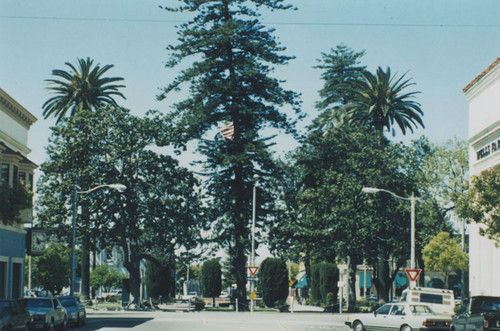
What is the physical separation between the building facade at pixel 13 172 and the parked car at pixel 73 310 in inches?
274

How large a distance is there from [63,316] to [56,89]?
4171 cm

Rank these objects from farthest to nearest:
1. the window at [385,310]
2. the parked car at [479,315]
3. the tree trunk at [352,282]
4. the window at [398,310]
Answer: the tree trunk at [352,282] → the window at [385,310] → the window at [398,310] → the parked car at [479,315]

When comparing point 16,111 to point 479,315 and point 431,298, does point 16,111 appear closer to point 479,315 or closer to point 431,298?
point 431,298

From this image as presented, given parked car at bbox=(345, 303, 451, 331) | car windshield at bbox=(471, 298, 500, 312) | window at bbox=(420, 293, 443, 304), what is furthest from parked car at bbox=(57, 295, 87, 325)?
car windshield at bbox=(471, 298, 500, 312)

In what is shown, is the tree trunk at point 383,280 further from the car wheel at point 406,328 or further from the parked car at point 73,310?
the car wheel at point 406,328

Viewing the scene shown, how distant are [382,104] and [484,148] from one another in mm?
21913

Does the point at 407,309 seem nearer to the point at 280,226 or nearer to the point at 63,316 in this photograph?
the point at 63,316

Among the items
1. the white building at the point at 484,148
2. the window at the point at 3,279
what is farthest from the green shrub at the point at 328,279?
the window at the point at 3,279

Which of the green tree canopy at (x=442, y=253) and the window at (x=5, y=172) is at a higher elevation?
the window at (x=5, y=172)

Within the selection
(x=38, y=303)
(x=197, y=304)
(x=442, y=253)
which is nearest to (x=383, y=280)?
(x=442, y=253)

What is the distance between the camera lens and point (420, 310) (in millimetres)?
28625

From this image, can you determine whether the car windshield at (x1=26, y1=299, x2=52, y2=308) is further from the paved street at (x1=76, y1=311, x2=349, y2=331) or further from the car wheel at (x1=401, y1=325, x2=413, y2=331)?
the car wheel at (x1=401, y1=325, x2=413, y2=331)

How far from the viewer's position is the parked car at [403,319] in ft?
90.7

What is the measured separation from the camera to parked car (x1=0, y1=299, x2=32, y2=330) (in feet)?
78.4
